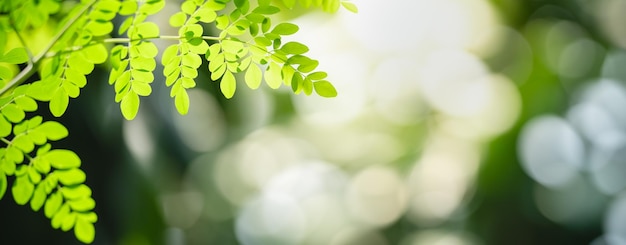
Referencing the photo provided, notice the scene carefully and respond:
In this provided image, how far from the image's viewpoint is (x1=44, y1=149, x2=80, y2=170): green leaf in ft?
1.80

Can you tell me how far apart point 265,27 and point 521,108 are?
11.3 ft

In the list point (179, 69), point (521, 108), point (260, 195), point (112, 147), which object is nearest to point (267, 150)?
point (260, 195)

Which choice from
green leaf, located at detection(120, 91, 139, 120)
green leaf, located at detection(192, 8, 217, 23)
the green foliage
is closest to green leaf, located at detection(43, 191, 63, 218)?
the green foliage

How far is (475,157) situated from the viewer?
3.87 metres

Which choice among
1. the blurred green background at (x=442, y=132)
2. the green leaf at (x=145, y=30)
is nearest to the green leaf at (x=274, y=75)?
the green leaf at (x=145, y=30)

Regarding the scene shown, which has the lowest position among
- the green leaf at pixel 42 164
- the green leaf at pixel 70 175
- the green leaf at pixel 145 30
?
the green leaf at pixel 70 175

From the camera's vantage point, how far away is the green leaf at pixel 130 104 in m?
0.54

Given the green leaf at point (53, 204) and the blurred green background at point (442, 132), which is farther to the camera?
the blurred green background at point (442, 132)

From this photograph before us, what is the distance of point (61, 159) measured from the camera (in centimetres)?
55

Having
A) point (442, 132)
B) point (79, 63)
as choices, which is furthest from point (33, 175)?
point (442, 132)

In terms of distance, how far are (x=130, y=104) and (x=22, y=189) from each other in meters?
0.13

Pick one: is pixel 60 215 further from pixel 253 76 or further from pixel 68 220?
pixel 253 76

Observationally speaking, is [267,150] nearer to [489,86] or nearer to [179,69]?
[489,86]

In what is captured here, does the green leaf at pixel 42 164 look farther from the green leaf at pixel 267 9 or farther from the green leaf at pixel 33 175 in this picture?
the green leaf at pixel 267 9
